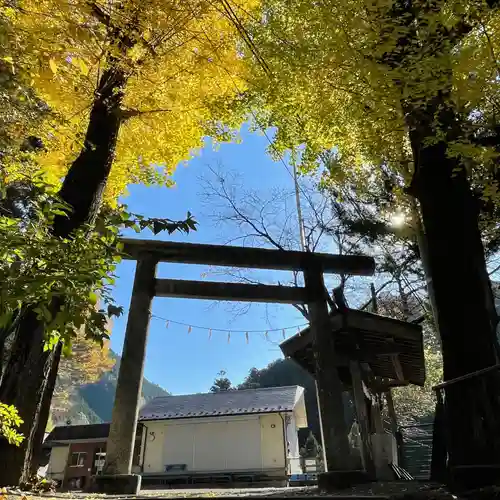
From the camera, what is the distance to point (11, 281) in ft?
6.64

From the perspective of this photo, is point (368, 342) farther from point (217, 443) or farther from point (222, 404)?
point (222, 404)

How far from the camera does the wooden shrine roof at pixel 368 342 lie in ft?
26.6

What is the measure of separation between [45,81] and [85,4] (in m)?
2.41

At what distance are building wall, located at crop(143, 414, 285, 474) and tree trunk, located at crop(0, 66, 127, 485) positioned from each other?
1305 centimetres

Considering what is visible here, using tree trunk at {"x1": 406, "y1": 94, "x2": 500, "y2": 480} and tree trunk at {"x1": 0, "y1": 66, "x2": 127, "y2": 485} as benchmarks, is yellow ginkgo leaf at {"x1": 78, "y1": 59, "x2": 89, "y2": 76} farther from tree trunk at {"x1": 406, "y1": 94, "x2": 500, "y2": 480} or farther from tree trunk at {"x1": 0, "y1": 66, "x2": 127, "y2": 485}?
tree trunk at {"x1": 406, "y1": 94, "x2": 500, "y2": 480}

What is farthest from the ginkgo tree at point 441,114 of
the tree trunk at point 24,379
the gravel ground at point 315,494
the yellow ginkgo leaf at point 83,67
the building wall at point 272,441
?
the building wall at point 272,441

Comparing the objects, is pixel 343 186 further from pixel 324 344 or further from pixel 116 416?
pixel 116 416

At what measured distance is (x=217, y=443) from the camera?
54.1 feet

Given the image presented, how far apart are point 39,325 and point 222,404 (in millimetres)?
15225

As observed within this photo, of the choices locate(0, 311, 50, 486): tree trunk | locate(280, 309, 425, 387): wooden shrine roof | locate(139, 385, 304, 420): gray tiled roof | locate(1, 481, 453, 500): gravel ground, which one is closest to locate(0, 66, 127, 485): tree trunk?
locate(0, 311, 50, 486): tree trunk

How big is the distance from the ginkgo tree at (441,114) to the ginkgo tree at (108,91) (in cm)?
181

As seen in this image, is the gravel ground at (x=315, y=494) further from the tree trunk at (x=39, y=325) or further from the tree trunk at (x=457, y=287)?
the tree trunk at (x=457, y=287)

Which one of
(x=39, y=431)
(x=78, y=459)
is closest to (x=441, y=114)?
(x=39, y=431)

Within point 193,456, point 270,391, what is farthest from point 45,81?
point 270,391
